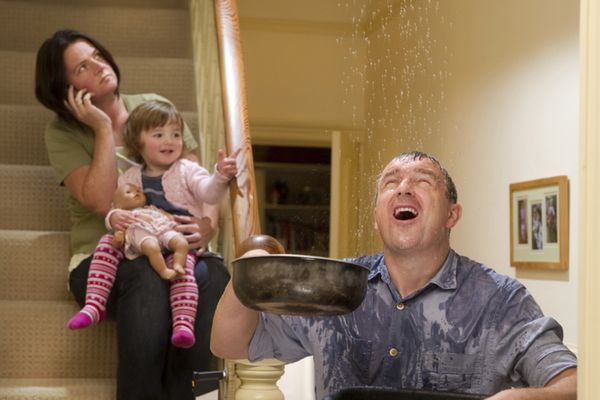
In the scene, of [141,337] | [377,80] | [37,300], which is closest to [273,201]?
[377,80]

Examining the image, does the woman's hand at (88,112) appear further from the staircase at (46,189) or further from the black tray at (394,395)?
the black tray at (394,395)

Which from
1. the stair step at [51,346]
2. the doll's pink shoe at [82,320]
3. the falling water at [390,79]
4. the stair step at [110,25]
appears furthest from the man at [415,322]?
the falling water at [390,79]

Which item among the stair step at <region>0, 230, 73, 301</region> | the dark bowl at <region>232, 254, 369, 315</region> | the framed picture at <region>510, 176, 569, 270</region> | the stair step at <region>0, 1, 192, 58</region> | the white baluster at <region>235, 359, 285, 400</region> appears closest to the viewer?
the dark bowl at <region>232, 254, 369, 315</region>

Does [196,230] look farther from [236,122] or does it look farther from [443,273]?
[443,273]

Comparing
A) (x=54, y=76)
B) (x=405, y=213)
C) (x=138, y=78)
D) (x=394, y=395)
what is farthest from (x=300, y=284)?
(x=138, y=78)

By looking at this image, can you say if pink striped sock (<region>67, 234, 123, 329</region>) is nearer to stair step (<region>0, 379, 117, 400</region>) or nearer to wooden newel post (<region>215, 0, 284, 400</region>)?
stair step (<region>0, 379, 117, 400</region>)

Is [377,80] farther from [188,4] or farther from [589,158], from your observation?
[589,158]

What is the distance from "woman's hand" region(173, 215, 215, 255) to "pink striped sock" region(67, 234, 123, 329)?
0.55 feet

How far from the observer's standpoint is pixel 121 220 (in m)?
2.32

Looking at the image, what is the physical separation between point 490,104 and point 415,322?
2627mm

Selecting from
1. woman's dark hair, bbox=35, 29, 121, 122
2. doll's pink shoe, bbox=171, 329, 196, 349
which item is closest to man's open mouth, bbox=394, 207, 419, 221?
doll's pink shoe, bbox=171, 329, 196, 349

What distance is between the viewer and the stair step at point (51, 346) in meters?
2.49

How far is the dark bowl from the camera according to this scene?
40.6 inches

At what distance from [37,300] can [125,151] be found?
525mm
